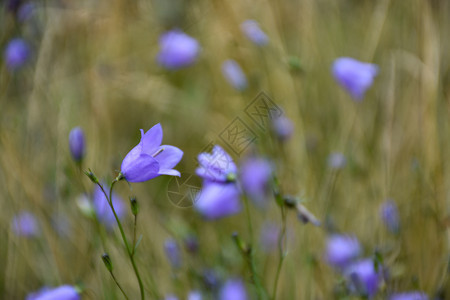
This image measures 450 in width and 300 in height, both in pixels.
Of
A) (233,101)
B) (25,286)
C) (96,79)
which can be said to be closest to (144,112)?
(96,79)

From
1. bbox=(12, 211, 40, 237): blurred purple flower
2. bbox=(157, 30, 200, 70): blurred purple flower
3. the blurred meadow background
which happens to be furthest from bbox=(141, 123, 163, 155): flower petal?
bbox=(157, 30, 200, 70): blurred purple flower

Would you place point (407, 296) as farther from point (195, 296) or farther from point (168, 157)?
point (168, 157)

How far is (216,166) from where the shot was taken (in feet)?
2.99

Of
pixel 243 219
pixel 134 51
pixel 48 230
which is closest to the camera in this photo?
pixel 48 230

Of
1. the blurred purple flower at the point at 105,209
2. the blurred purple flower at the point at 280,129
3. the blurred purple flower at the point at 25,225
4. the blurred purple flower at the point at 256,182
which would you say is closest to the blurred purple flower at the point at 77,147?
the blurred purple flower at the point at 105,209

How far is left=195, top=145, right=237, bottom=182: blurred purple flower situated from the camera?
0.88 metres

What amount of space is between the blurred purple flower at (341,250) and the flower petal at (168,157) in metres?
0.70

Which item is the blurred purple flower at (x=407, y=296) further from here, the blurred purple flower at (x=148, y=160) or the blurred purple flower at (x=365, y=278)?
the blurred purple flower at (x=148, y=160)

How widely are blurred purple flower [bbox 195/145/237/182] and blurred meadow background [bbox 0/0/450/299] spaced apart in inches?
6.0

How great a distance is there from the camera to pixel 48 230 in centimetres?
151

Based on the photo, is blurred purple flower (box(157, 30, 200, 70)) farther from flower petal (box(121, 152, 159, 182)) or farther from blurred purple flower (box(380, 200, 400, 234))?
flower petal (box(121, 152, 159, 182))

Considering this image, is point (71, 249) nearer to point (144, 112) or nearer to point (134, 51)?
point (144, 112)

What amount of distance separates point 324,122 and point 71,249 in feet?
3.75

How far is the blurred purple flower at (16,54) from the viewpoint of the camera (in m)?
1.84
